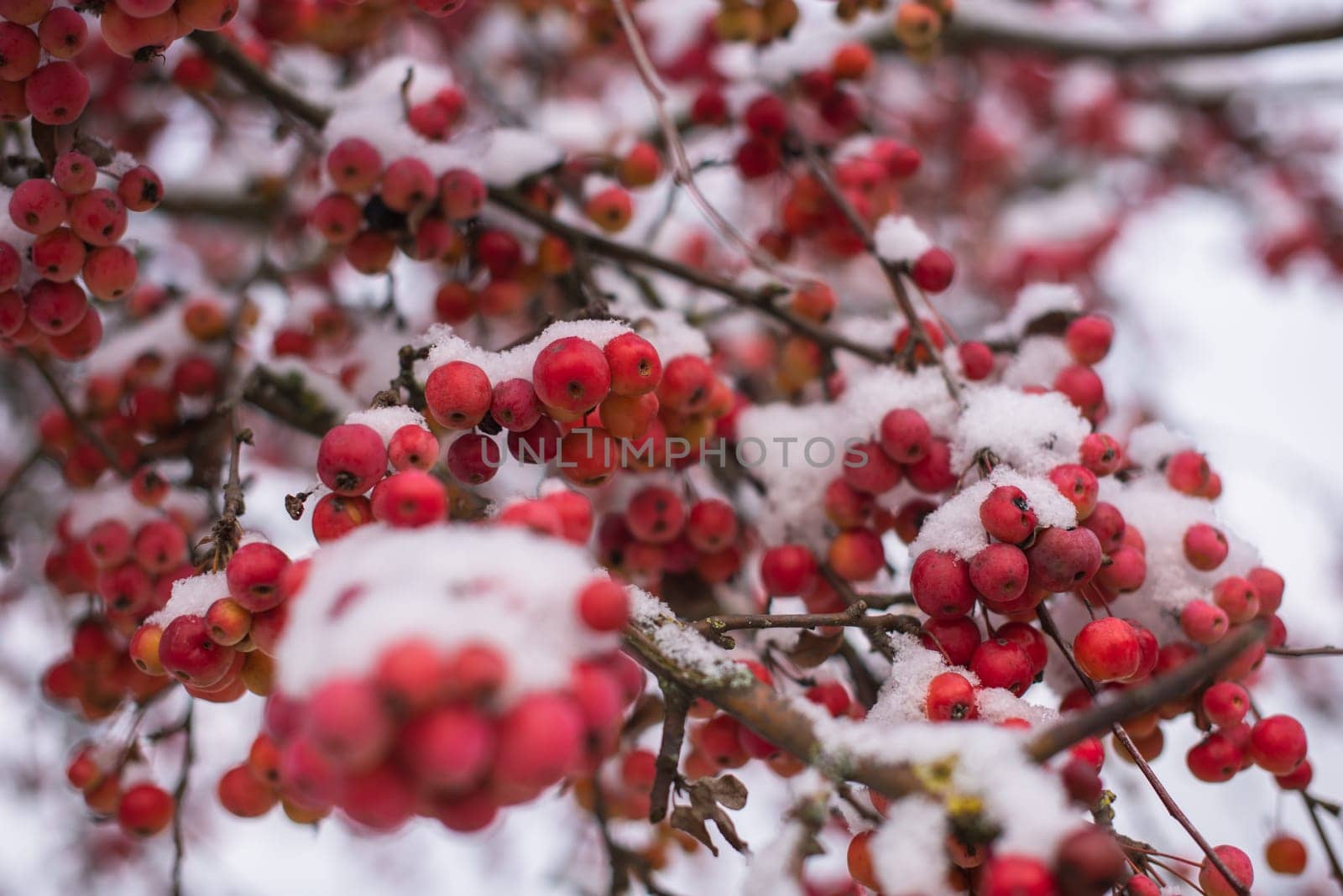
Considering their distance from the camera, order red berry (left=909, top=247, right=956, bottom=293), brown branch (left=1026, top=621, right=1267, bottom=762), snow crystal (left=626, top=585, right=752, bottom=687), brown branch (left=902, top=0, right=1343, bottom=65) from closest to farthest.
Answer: brown branch (left=1026, top=621, right=1267, bottom=762)
snow crystal (left=626, top=585, right=752, bottom=687)
red berry (left=909, top=247, right=956, bottom=293)
brown branch (left=902, top=0, right=1343, bottom=65)

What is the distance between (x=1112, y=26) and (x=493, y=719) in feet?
10.7

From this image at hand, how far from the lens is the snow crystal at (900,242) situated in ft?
6.15

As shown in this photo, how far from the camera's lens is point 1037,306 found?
5.96 ft

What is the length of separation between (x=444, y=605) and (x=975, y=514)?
87 cm

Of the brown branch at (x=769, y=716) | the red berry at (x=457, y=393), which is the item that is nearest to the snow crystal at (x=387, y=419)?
the red berry at (x=457, y=393)

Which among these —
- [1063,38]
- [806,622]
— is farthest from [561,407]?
[1063,38]

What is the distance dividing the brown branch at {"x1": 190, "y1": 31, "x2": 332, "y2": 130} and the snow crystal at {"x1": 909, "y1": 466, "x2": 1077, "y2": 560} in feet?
4.93

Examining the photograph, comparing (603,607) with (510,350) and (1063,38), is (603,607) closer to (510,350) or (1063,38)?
(510,350)

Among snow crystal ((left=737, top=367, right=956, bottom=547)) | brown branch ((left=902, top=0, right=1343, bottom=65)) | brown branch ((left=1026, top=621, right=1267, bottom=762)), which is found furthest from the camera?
brown branch ((left=902, top=0, right=1343, bottom=65))

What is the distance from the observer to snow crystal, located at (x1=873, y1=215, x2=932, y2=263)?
188 centimetres

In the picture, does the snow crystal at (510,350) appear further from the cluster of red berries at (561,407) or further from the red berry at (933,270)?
the red berry at (933,270)

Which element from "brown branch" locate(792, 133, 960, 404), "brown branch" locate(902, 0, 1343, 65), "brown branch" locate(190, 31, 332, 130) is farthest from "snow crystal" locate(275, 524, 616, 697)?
"brown branch" locate(902, 0, 1343, 65)

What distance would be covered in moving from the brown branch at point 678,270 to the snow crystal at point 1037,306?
11.5 inches

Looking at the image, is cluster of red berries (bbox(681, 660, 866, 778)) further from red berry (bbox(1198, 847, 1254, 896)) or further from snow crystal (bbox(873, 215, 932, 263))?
snow crystal (bbox(873, 215, 932, 263))
